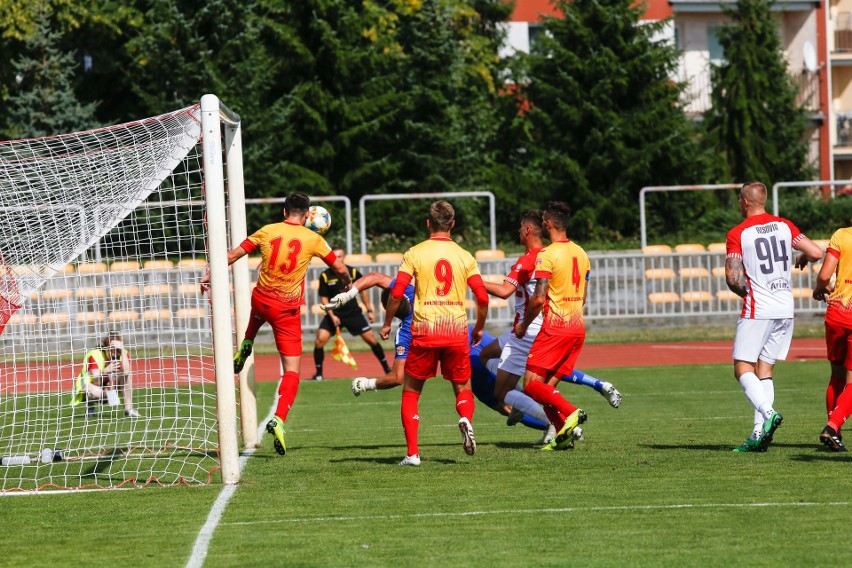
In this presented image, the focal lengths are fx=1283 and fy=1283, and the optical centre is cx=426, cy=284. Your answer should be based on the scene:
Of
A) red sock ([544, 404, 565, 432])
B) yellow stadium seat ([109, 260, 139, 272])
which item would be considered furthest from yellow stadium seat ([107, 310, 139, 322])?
red sock ([544, 404, 565, 432])

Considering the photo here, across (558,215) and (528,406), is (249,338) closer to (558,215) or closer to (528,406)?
(528,406)

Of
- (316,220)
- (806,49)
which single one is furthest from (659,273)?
(806,49)

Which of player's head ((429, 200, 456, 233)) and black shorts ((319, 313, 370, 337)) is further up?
player's head ((429, 200, 456, 233))

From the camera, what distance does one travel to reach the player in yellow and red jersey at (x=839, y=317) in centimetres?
999

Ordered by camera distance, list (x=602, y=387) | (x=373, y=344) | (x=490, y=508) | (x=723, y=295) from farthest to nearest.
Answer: (x=723, y=295), (x=373, y=344), (x=602, y=387), (x=490, y=508)

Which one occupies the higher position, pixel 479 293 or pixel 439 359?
pixel 479 293

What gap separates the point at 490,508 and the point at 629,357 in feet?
48.5

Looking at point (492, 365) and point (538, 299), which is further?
point (492, 365)

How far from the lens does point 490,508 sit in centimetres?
800

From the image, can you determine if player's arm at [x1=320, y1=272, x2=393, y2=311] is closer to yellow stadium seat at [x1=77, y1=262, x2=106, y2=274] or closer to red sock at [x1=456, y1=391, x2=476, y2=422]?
red sock at [x1=456, y1=391, x2=476, y2=422]

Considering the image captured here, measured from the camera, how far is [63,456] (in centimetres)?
1112

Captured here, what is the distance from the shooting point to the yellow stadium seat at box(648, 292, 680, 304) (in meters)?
25.5

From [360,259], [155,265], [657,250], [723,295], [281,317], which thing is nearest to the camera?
[281,317]

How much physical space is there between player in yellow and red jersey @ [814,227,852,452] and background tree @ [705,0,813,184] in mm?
29119
